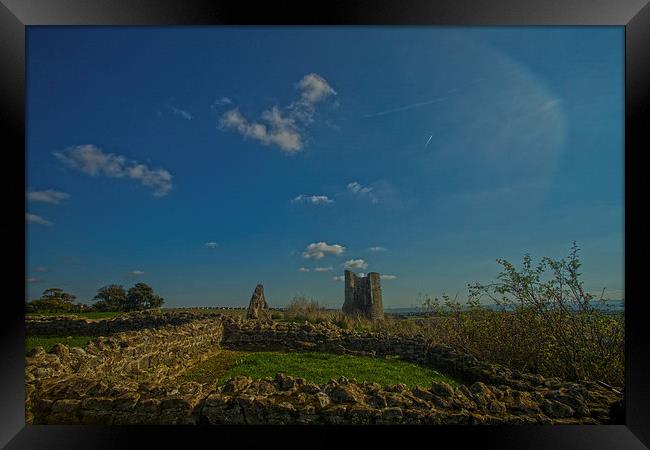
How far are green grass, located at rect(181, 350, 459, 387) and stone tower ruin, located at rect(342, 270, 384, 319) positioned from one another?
3.54 metres

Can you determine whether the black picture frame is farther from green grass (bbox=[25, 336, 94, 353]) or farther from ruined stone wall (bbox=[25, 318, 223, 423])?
green grass (bbox=[25, 336, 94, 353])

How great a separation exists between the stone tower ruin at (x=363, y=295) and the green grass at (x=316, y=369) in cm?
354

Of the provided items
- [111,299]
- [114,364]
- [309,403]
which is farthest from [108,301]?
[309,403]

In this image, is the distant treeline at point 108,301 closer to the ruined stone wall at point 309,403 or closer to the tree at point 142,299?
the tree at point 142,299

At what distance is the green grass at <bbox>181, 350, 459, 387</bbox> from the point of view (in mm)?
5129

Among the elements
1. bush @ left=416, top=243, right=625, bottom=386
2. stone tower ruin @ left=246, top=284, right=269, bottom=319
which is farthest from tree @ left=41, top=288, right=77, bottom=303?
bush @ left=416, top=243, right=625, bottom=386

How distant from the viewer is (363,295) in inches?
405

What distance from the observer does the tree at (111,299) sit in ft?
39.2

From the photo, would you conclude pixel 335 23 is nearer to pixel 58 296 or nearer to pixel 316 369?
pixel 316 369

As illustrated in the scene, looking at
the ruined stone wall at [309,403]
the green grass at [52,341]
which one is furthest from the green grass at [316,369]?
the green grass at [52,341]

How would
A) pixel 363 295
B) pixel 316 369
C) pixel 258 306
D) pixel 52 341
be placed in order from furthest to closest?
pixel 258 306
pixel 363 295
pixel 52 341
pixel 316 369

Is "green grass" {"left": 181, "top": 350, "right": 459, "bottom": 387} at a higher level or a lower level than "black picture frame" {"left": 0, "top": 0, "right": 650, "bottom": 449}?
lower

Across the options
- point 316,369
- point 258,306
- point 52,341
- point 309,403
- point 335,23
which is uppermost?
point 335,23

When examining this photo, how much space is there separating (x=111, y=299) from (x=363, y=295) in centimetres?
876
